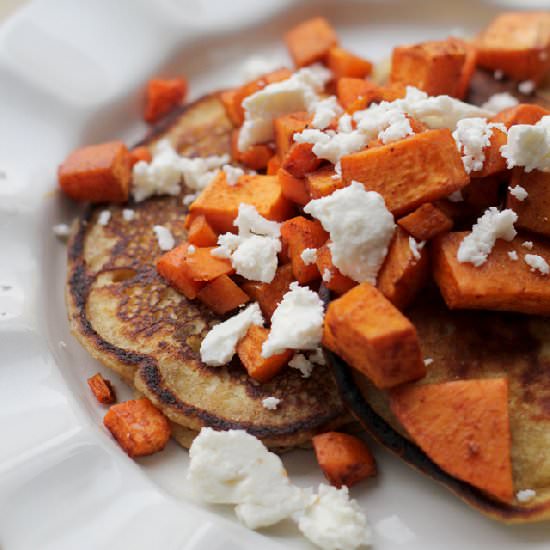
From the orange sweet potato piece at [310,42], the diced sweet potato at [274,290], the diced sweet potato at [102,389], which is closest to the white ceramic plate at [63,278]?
the diced sweet potato at [102,389]

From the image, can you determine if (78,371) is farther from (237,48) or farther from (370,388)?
(237,48)

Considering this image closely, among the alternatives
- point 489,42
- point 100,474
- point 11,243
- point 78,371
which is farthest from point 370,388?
point 489,42

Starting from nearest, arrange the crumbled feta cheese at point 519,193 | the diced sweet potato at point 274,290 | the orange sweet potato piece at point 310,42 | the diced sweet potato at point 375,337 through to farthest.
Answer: the diced sweet potato at point 375,337 < the crumbled feta cheese at point 519,193 < the diced sweet potato at point 274,290 < the orange sweet potato piece at point 310,42

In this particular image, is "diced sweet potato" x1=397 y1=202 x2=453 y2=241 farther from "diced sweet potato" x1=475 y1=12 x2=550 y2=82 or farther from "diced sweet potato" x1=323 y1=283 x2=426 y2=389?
"diced sweet potato" x1=475 y1=12 x2=550 y2=82

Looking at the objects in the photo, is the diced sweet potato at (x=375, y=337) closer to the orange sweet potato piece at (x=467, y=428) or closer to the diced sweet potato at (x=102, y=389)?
the orange sweet potato piece at (x=467, y=428)

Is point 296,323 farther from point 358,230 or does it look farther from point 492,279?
point 492,279

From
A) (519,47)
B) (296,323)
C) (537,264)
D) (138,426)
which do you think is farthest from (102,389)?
(519,47)
